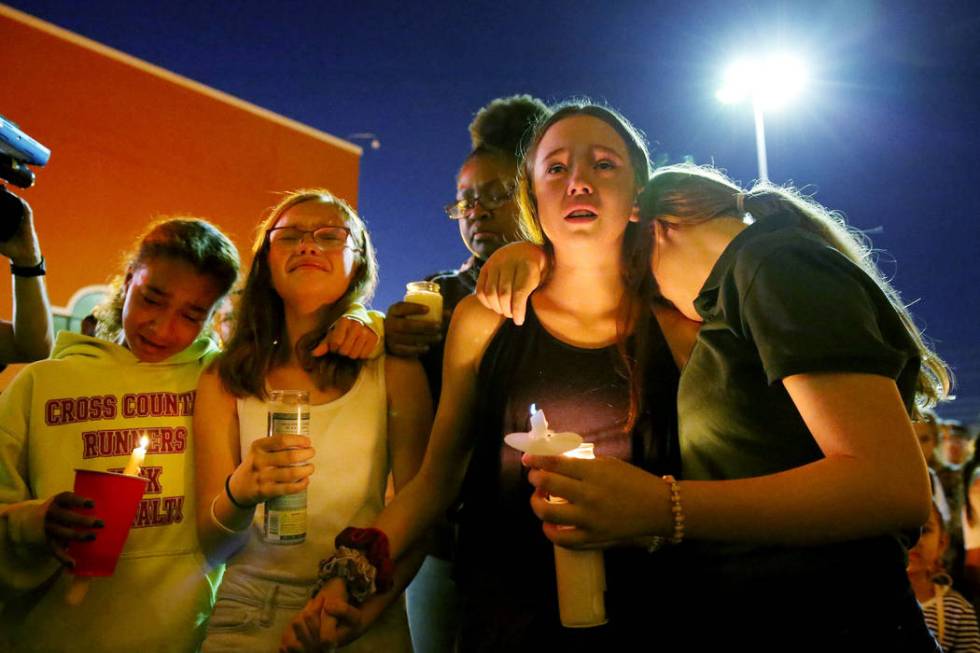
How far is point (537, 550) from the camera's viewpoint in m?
2.06

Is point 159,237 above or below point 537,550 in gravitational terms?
above

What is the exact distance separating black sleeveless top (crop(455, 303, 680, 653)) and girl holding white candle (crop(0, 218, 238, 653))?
1216mm

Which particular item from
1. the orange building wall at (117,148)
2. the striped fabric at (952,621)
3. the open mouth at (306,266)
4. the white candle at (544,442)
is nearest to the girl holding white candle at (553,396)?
the white candle at (544,442)

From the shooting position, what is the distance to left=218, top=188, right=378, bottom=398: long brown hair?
2.64 metres

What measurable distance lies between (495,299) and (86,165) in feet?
30.9

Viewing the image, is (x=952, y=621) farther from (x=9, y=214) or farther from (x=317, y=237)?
(x=9, y=214)

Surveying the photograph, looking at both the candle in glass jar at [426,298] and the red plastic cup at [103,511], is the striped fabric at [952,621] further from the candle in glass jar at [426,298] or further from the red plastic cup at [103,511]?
the red plastic cup at [103,511]

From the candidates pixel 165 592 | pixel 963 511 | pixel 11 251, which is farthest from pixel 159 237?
pixel 963 511

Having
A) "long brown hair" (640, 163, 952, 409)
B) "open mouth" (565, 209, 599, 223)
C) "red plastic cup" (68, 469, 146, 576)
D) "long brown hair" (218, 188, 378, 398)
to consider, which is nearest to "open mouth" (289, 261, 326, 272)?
"long brown hair" (218, 188, 378, 398)

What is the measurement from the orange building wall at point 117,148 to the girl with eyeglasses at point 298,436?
7191 millimetres

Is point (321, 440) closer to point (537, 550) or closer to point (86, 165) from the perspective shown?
point (537, 550)

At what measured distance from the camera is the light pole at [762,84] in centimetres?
839

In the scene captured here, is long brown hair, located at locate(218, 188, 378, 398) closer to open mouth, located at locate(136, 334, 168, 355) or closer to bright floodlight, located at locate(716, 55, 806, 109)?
open mouth, located at locate(136, 334, 168, 355)

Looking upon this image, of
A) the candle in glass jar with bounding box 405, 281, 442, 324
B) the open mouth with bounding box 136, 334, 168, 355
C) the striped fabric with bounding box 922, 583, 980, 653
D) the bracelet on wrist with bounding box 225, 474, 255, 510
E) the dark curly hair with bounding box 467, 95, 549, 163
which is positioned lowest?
the striped fabric with bounding box 922, 583, 980, 653
